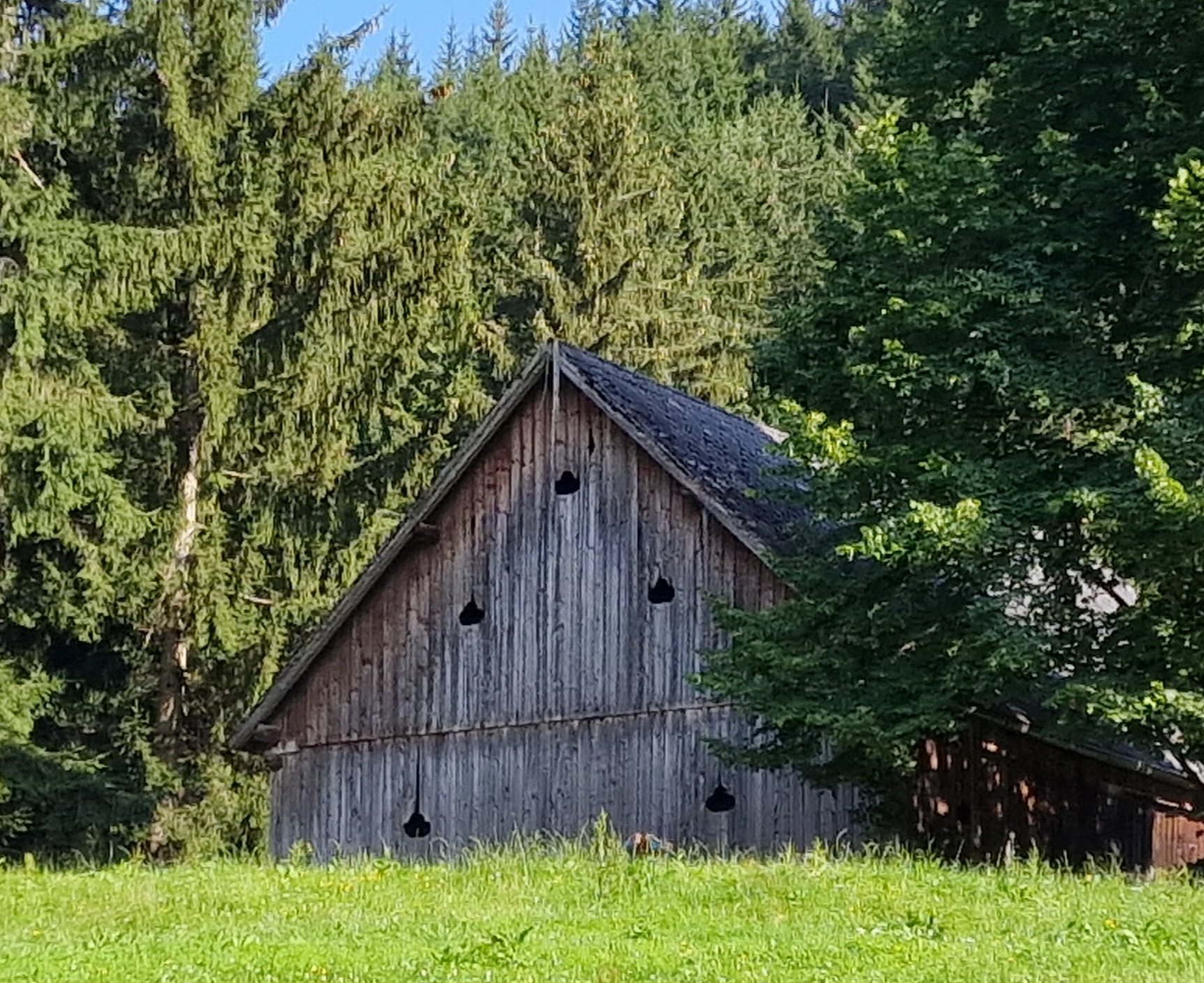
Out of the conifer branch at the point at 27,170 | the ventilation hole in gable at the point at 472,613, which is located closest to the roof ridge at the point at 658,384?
the ventilation hole in gable at the point at 472,613

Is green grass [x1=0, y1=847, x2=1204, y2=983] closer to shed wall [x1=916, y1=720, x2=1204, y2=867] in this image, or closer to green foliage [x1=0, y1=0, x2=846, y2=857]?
shed wall [x1=916, y1=720, x2=1204, y2=867]

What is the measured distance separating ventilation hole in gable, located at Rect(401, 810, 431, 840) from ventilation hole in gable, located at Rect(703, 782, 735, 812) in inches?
151

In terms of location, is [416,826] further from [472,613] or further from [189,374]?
[189,374]

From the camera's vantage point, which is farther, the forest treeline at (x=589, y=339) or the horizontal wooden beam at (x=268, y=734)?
the horizontal wooden beam at (x=268, y=734)

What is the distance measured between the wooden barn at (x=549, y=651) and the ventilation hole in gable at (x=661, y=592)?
0.03 metres

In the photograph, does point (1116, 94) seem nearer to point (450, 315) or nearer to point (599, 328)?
point (450, 315)

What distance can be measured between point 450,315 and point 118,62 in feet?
21.5

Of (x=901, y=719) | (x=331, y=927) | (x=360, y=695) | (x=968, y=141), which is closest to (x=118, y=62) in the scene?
(x=360, y=695)

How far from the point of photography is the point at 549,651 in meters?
21.1

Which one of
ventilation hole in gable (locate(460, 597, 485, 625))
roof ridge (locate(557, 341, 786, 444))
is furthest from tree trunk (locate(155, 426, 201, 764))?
ventilation hole in gable (locate(460, 597, 485, 625))

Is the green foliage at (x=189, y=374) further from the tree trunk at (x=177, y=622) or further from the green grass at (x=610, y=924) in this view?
the green grass at (x=610, y=924)

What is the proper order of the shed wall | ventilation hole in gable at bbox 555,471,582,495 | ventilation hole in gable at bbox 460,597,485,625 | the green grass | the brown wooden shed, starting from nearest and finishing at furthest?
1. the green grass
2. the brown wooden shed
3. the shed wall
4. ventilation hole in gable at bbox 555,471,582,495
5. ventilation hole in gable at bbox 460,597,485,625

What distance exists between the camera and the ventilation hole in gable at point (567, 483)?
21.2m

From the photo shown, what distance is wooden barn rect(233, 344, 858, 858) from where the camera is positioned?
1989 centimetres
